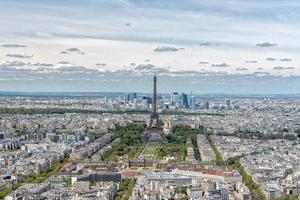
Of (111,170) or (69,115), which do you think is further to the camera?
(69,115)

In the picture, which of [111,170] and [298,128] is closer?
[111,170]

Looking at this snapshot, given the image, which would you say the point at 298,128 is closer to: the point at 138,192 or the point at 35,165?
the point at 35,165

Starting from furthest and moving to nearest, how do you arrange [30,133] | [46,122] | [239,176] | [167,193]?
[46,122]
[30,133]
[239,176]
[167,193]

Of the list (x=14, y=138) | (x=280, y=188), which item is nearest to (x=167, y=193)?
(x=280, y=188)

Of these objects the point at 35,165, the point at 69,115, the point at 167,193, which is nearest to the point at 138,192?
the point at 167,193

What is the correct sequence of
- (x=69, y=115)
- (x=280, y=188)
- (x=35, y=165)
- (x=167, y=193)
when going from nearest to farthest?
(x=167, y=193), (x=280, y=188), (x=35, y=165), (x=69, y=115)

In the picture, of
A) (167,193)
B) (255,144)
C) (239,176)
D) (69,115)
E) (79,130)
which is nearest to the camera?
(167,193)

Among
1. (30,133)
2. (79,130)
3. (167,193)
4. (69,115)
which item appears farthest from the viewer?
(69,115)

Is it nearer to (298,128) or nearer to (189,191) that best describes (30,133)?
(298,128)
